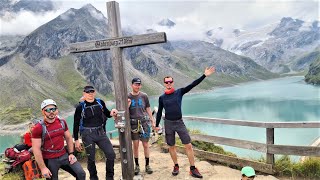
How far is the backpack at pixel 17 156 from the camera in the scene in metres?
6.46

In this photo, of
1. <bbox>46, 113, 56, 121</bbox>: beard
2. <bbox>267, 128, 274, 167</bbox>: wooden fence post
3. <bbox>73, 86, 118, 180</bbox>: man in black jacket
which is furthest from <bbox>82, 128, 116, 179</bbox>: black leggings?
<bbox>267, 128, 274, 167</bbox>: wooden fence post

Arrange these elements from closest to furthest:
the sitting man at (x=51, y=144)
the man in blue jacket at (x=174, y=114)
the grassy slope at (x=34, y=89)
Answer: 1. the sitting man at (x=51, y=144)
2. the man in blue jacket at (x=174, y=114)
3. the grassy slope at (x=34, y=89)

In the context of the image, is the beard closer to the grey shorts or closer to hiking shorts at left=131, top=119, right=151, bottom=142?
hiking shorts at left=131, top=119, right=151, bottom=142

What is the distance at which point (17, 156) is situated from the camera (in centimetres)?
655

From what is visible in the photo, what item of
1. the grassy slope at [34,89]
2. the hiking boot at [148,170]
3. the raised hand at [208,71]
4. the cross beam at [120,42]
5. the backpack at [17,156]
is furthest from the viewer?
the grassy slope at [34,89]

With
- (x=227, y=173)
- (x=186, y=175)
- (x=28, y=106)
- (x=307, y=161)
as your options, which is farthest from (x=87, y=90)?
(x=28, y=106)

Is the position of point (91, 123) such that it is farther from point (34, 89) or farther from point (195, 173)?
point (34, 89)

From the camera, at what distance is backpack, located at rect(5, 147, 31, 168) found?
6457mm

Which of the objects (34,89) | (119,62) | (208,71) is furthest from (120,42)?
(34,89)

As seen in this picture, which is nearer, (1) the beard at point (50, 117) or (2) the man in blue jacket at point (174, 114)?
(1) the beard at point (50, 117)

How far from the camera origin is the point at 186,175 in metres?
6.32

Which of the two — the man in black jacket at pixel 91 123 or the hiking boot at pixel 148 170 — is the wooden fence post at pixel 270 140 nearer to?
the hiking boot at pixel 148 170

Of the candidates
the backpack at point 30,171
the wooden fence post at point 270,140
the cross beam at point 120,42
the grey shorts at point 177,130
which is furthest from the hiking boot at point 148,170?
the cross beam at point 120,42

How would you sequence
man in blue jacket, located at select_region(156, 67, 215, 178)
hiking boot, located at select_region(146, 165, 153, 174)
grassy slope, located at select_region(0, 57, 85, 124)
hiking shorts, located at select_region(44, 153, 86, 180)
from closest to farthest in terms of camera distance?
1. hiking shorts, located at select_region(44, 153, 86, 180)
2. man in blue jacket, located at select_region(156, 67, 215, 178)
3. hiking boot, located at select_region(146, 165, 153, 174)
4. grassy slope, located at select_region(0, 57, 85, 124)
